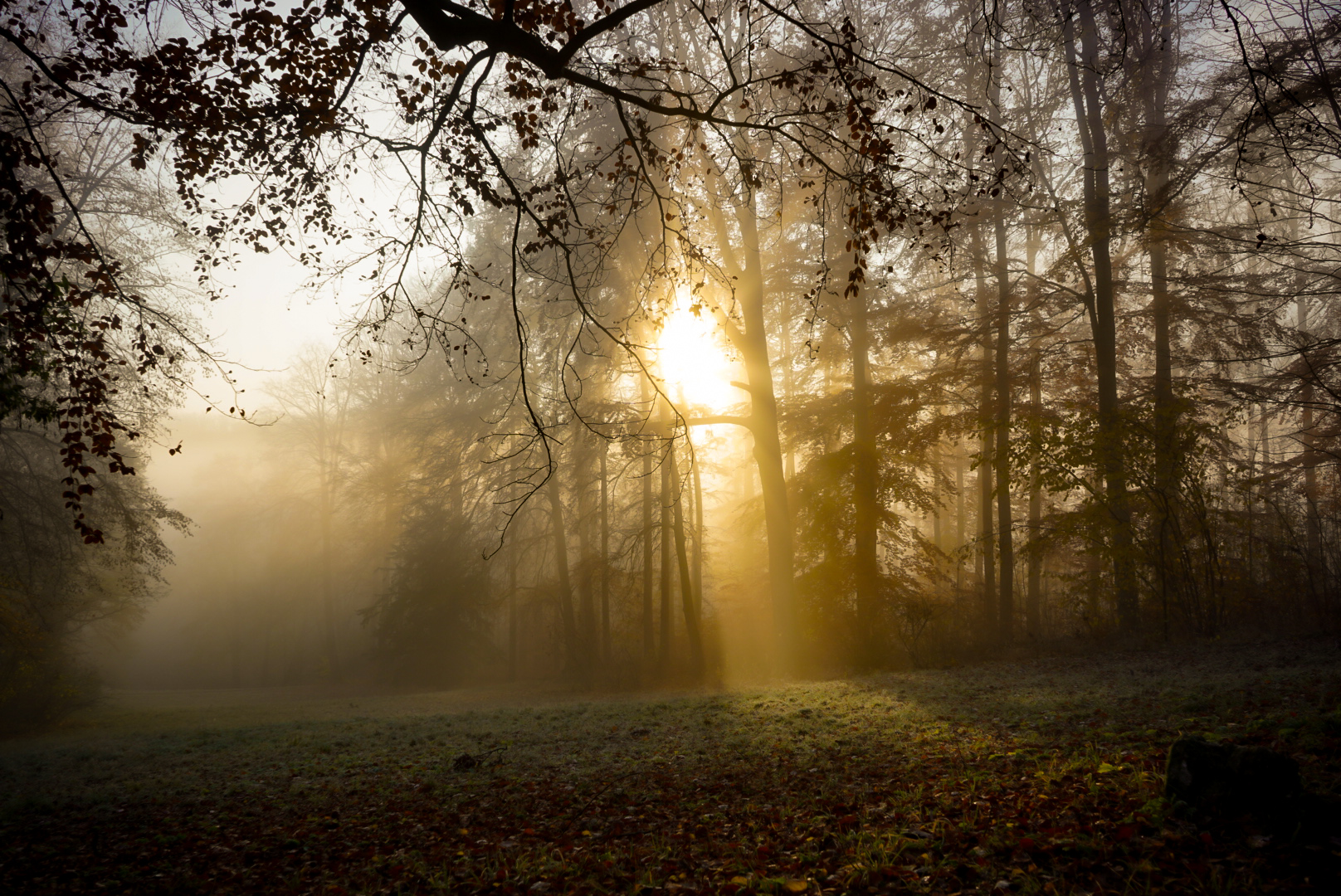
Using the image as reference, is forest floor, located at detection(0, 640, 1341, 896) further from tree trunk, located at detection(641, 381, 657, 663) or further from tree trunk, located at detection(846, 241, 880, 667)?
tree trunk, located at detection(641, 381, 657, 663)

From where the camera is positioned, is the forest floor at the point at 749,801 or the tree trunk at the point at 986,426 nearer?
the forest floor at the point at 749,801

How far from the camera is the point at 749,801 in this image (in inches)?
190

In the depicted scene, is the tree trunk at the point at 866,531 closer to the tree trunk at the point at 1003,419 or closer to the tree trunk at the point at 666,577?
the tree trunk at the point at 1003,419

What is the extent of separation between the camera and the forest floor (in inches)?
129

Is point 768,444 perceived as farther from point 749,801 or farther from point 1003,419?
point 749,801

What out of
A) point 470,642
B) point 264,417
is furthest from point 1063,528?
point 264,417

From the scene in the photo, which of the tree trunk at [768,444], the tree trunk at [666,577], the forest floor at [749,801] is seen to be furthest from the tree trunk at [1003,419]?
the tree trunk at [666,577]

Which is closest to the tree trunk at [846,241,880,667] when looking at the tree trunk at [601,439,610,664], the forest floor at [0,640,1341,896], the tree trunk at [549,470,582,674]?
the forest floor at [0,640,1341,896]

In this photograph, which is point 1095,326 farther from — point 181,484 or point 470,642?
point 181,484

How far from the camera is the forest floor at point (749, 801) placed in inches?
129

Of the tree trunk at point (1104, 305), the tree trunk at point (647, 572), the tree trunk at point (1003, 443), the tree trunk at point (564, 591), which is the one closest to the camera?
the tree trunk at point (1104, 305)

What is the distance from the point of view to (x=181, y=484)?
45.2 metres

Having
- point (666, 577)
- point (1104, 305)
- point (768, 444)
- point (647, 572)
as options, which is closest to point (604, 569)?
point (647, 572)

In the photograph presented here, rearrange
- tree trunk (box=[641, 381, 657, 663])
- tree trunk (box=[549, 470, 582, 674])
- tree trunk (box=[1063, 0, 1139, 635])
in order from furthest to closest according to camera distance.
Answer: tree trunk (box=[549, 470, 582, 674])
tree trunk (box=[641, 381, 657, 663])
tree trunk (box=[1063, 0, 1139, 635])
